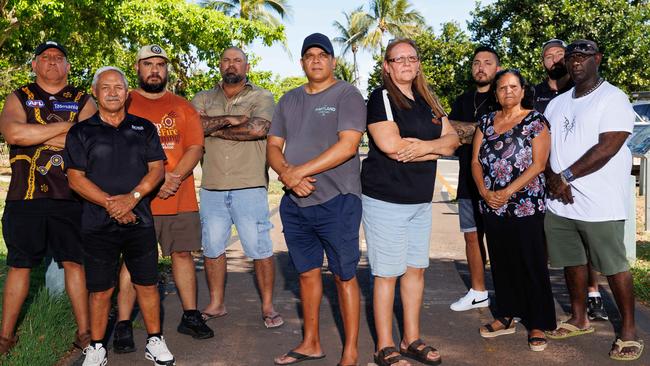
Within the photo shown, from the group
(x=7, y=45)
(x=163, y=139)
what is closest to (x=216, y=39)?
(x=7, y=45)

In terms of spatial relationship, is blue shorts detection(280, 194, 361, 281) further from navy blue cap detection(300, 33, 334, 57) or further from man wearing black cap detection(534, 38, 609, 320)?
man wearing black cap detection(534, 38, 609, 320)

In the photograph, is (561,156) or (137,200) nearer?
(137,200)

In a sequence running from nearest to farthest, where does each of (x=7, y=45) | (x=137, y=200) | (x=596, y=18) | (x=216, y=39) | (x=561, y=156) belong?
1. (x=137, y=200)
2. (x=561, y=156)
3. (x=7, y=45)
4. (x=216, y=39)
5. (x=596, y=18)

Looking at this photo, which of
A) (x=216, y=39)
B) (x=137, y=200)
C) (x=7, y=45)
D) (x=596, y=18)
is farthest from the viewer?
(x=596, y=18)

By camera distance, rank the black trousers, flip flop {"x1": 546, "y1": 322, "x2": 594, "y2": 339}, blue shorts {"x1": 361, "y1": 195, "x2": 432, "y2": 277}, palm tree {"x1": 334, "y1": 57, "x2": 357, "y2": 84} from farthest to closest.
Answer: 1. palm tree {"x1": 334, "y1": 57, "x2": 357, "y2": 84}
2. flip flop {"x1": 546, "y1": 322, "x2": 594, "y2": 339}
3. the black trousers
4. blue shorts {"x1": 361, "y1": 195, "x2": 432, "y2": 277}

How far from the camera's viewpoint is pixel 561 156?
4.99 metres

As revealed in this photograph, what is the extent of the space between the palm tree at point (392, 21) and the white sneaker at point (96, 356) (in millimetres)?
56430

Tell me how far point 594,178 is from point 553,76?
136 centimetres

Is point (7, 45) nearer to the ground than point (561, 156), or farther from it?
farther from it

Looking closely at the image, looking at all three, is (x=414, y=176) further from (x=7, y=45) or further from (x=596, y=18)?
(x=596, y=18)

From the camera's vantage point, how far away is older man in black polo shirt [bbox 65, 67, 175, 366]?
175 inches

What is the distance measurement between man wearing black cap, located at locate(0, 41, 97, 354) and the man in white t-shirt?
3270mm

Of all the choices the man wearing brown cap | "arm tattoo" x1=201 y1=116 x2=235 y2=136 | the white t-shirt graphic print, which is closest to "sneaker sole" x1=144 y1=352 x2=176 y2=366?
the man wearing brown cap

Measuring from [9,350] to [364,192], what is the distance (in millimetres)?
2489
